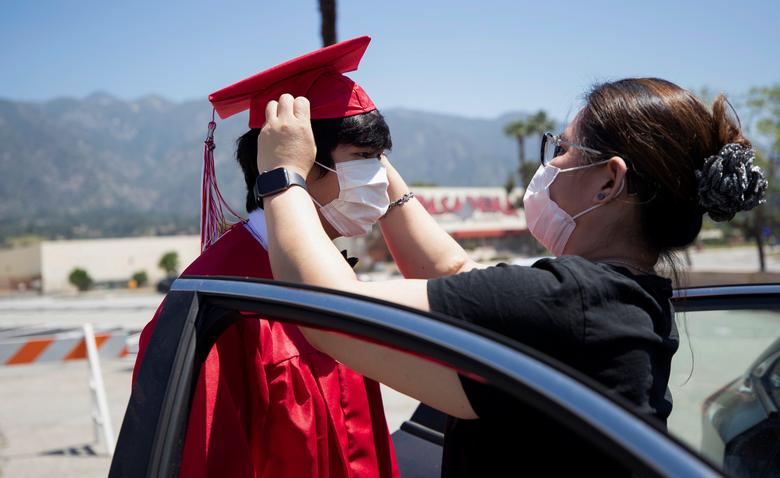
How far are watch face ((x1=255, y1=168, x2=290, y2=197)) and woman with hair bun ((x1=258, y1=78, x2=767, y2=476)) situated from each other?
0.7 inches

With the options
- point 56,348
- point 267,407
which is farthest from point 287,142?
point 56,348

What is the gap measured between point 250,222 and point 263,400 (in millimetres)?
539

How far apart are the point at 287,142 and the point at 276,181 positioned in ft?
0.44

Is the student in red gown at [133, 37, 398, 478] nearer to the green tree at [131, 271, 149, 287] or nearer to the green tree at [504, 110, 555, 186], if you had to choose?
the green tree at [504, 110, 555, 186]

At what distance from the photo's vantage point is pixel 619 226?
1473 mm

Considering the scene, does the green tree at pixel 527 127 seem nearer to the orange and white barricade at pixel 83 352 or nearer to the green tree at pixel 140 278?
the green tree at pixel 140 278

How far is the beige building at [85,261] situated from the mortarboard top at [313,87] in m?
52.2

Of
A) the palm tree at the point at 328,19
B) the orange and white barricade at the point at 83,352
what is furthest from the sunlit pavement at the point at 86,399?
the palm tree at the point at 328,19

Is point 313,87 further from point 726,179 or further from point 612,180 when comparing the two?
point 726,179

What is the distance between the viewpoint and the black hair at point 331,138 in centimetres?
195

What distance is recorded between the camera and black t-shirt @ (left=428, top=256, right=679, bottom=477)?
3.83 feet

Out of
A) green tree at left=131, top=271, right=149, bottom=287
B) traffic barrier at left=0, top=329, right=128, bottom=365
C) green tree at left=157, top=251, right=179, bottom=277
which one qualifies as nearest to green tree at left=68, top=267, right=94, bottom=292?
green tree at left=131, top=271, right=149, bottom=287

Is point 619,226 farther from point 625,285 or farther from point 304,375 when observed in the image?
point 304,375

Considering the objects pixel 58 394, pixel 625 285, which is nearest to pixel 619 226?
pixel 625 285
